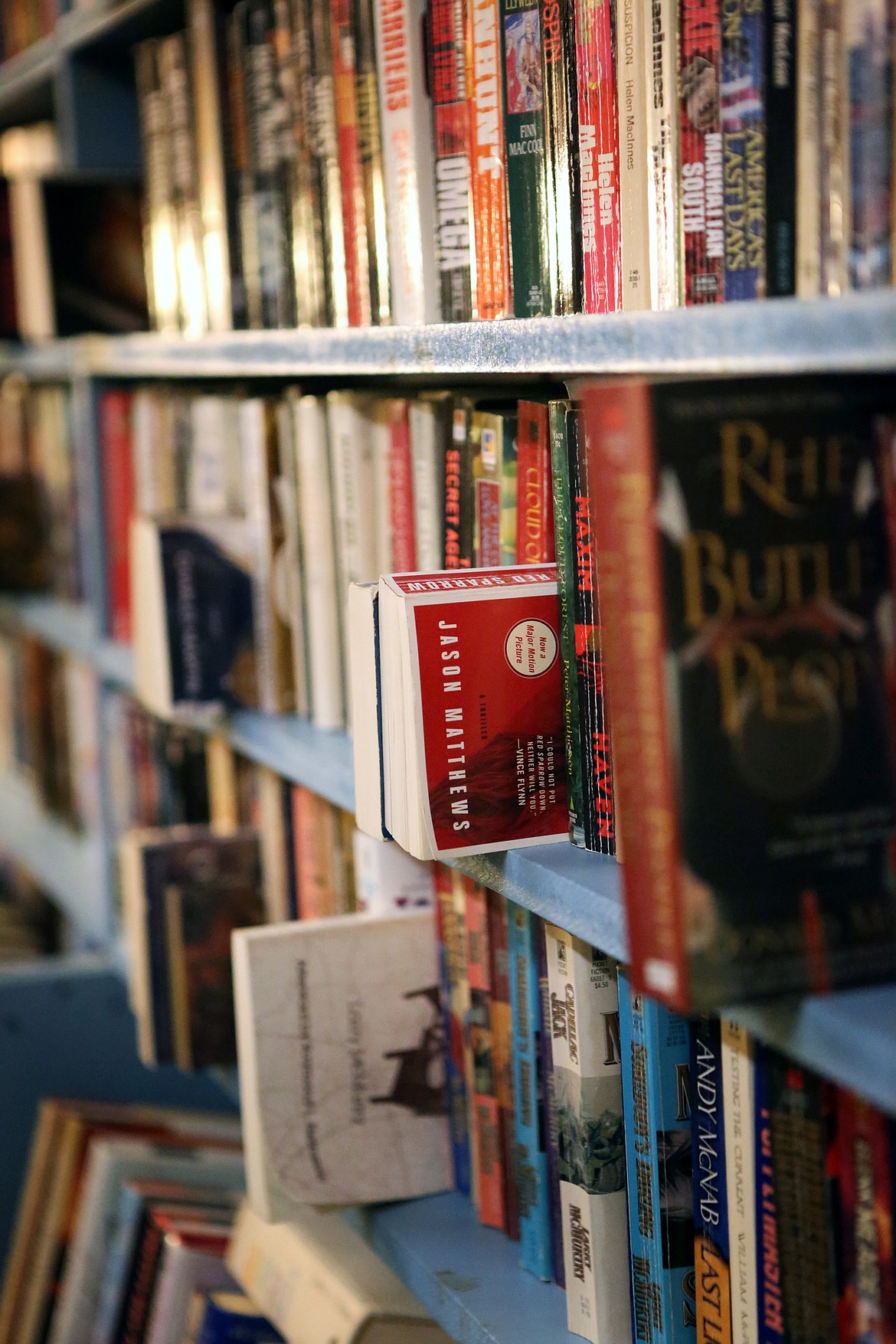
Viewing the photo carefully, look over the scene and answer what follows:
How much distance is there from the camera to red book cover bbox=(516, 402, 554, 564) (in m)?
0.87

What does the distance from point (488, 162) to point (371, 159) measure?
0.59ft

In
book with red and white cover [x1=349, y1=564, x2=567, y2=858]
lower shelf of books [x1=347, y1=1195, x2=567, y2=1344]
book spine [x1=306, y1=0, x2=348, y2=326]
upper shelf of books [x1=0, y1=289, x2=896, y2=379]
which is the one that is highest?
book spine [x1=306, y1=0, x2=348, y2=326]

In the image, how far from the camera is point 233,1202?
154 cm

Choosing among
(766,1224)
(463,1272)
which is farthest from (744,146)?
(463,1272)

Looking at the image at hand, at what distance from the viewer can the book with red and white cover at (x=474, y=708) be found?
0.80 meters

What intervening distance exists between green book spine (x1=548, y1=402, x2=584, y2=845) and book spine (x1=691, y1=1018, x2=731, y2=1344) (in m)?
0.14

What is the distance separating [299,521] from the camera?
1.23 m

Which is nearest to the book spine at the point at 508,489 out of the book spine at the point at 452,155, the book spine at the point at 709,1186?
the book spine at the point at 452,155

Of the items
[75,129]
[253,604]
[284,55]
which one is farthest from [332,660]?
[75,129]

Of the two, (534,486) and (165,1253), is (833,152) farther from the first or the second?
(165,1253)

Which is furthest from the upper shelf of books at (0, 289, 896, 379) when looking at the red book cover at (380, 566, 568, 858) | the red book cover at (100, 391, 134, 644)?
the red book cover at (100, 391, 134, 644)

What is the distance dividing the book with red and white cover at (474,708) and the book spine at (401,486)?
246mm

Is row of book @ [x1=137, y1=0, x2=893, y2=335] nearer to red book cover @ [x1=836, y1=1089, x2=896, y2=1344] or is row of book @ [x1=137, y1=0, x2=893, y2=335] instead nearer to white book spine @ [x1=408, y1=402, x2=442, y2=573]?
white book spine @ [x1=408, y1=402, x2=442, y2=573]

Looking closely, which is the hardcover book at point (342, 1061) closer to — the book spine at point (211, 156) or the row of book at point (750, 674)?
the row of book at point (750, 674)
